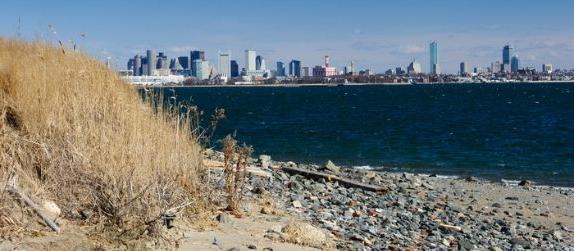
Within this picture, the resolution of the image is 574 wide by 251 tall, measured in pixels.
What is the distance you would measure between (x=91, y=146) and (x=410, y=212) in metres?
6.15

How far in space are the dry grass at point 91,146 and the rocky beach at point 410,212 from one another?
3.82 feet

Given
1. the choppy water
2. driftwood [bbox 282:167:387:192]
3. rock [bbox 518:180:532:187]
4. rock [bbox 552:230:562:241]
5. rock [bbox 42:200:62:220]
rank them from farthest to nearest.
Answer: the choppy water, rock [bbox 518:180:532:187], driftwood [bbox 282:167:387:192], rock [bbox 552:230:562:241], rock [bbox 42:200:62:220]

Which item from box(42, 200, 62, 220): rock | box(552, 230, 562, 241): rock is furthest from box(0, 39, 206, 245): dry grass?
box(552, 230, 562, 241): rock

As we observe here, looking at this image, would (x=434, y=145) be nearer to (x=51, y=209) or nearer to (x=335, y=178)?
(x=335, y=178)

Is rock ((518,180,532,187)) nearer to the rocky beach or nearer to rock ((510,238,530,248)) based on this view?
the rocky beach

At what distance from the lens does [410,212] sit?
490 inches

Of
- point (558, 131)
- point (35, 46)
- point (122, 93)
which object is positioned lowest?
point (558, 131)

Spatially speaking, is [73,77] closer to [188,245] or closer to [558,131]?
[188,245]

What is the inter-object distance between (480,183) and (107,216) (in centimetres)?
1505

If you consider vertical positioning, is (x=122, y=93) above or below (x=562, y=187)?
above

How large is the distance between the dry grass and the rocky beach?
116 centimetres

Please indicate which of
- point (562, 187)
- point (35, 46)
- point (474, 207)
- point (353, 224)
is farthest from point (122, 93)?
point (562, 187)

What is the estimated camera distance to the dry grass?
7.23 meters

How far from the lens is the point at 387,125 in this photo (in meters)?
48.2
